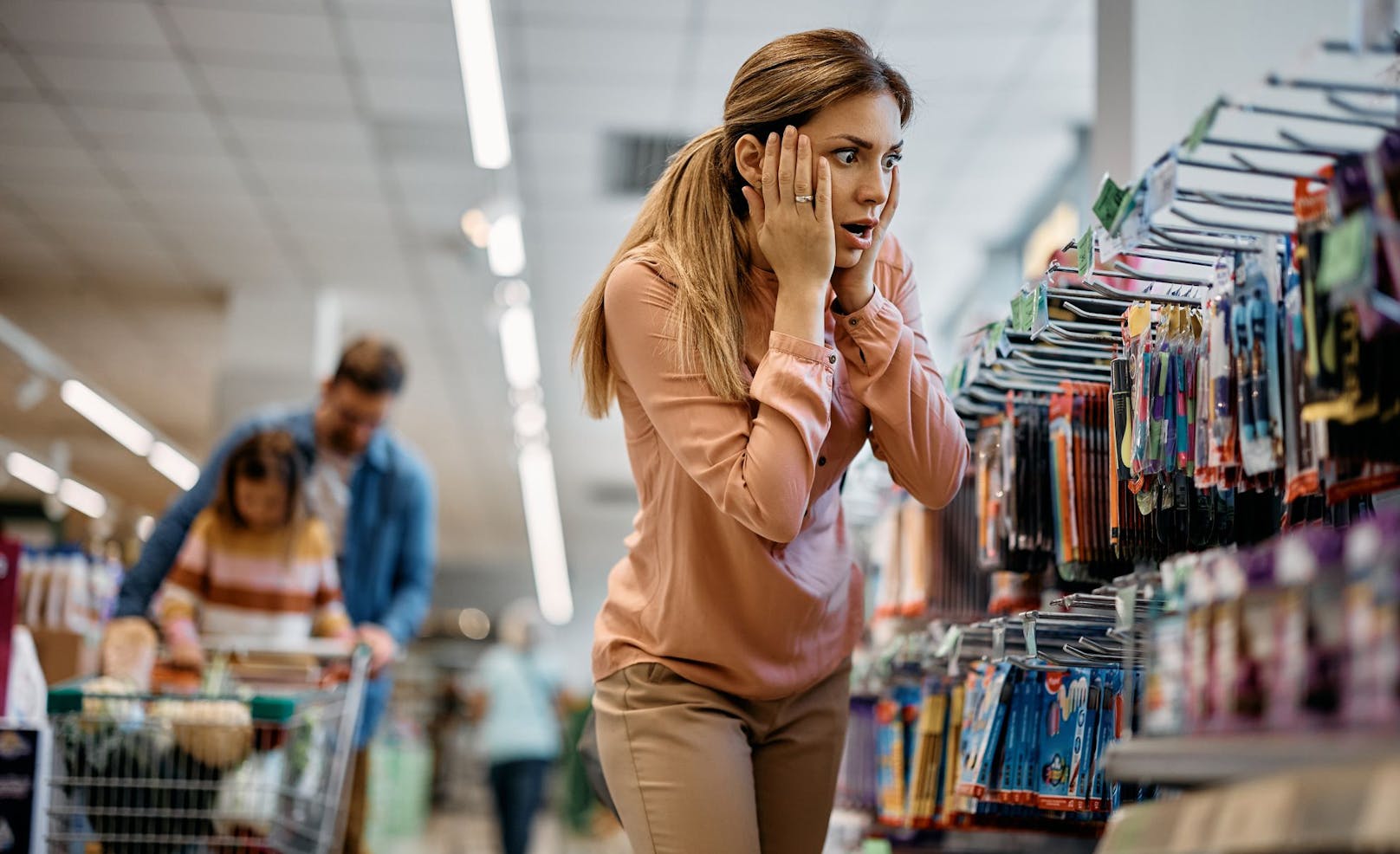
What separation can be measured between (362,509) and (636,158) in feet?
10.4

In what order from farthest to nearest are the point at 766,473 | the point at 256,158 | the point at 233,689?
1. the point at 256,158
2. the point at 233,689
3. the point at 766,473

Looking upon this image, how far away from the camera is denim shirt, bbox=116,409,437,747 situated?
408 centimetres

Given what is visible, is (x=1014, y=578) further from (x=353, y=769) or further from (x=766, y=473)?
(x=353, y=769)

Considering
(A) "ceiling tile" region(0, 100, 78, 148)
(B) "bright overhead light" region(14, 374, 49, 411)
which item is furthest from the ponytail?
(B) "bright overhead light" region(14, 374, 49, 411)

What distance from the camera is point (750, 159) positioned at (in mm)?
1912

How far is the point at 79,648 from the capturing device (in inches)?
192

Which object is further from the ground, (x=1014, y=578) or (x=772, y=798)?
(x=1014, y=578)

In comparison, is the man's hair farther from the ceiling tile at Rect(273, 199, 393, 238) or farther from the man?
the ceiling tile at Rect(273, 199, 393, 238)

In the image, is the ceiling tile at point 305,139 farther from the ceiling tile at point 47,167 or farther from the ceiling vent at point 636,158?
the ceiling vent at point 636,158

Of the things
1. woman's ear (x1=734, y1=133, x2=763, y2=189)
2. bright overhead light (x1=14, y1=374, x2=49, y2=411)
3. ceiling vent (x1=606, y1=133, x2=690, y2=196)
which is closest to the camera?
woman's ear (x1=734, y1=133, x2=763, y2=189)

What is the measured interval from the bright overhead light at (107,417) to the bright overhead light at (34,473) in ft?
2.37

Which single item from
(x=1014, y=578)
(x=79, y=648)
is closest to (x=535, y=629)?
(x=79, y=648)

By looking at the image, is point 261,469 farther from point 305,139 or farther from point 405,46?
point 305,139

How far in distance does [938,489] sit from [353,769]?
2.45 meters
